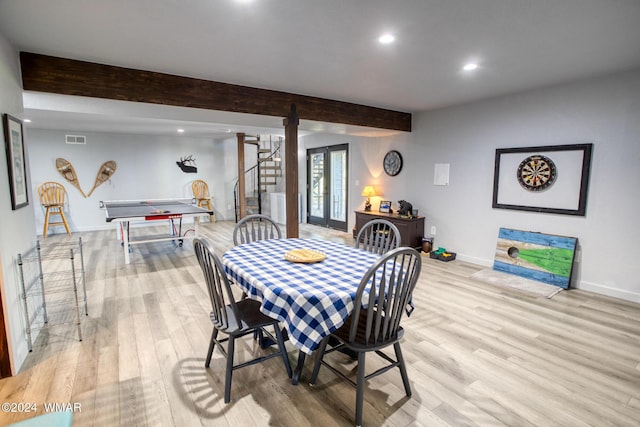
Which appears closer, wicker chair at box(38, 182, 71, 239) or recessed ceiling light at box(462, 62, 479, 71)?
recessed ceiling light at box(462, 62, 479, 71)

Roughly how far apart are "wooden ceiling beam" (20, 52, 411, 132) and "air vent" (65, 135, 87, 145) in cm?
540

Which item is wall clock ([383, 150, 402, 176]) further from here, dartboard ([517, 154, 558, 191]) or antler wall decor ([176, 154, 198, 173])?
antler wall decor ([176, 154, 198, 173])

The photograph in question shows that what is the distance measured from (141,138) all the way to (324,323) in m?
8.18

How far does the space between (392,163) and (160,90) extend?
13.4 feet

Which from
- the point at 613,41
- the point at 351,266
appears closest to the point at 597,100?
the point at 613,41

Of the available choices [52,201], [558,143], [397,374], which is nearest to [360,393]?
→ [397,374]

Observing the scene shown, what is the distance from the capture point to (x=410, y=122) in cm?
557

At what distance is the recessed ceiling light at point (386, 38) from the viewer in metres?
2.38

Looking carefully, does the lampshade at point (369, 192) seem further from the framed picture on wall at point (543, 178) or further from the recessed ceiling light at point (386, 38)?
the recessed ceiling light at point (386, 38)

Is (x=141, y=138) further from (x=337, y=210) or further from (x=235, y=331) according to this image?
(x=235, y=331)

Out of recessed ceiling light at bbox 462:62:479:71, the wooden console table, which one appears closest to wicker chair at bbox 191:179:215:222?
the wooden console table

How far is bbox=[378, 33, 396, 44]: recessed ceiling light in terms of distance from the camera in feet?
7.80

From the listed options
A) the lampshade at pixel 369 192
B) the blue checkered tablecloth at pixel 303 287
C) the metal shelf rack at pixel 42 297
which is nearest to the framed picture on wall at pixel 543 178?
the lampshade at pixel 369 192

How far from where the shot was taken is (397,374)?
7.16 feet
